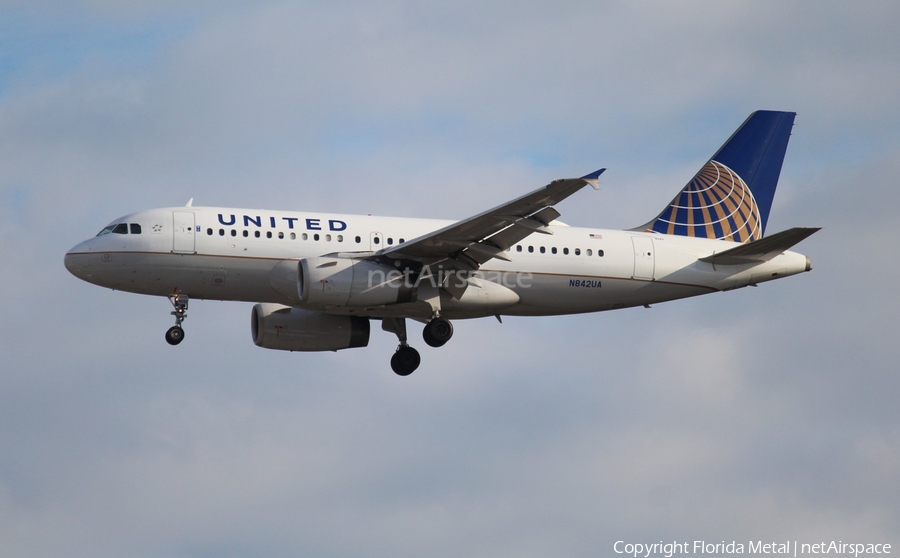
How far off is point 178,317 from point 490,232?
9507mm

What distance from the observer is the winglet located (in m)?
30.4

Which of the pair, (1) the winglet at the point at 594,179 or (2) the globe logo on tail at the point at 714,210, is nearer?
(1) the winglet at the point at 594,179

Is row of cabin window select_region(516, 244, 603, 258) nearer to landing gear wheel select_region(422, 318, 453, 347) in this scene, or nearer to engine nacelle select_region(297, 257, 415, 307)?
landing gear wheel select_region(422, 318, 453, 347)

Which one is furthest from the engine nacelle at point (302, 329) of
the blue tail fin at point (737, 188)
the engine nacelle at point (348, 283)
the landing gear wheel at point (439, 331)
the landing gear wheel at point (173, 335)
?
the blue tail fin at point (737, 188)

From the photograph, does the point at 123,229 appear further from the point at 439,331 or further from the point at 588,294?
the point at 588,294

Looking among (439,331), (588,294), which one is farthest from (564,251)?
(439,331)

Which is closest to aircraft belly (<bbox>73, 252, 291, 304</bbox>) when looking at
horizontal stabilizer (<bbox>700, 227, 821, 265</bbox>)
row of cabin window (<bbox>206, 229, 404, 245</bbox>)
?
row of cabin window (<bbox>206, 229, 404, 245</bbox>)

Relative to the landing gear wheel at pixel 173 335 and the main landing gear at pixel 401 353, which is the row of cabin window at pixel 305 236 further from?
the main landing gear at pixel 401 353

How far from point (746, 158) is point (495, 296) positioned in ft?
38.9

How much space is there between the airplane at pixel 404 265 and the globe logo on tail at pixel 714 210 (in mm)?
94

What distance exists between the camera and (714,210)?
42094 millimetres

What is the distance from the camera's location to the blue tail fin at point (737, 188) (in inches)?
1635

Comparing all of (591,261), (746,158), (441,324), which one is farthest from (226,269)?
(746,158)

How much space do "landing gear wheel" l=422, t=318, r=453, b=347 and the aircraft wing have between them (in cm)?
201
